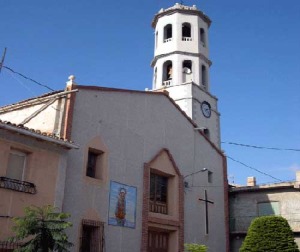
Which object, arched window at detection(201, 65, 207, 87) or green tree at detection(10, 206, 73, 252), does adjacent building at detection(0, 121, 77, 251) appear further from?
arched window at detection(201, 65, 207, 87)

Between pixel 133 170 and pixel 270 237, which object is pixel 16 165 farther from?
pixel 270 237

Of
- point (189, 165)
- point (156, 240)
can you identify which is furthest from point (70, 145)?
point (189, 165)

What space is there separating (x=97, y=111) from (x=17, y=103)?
418 cm

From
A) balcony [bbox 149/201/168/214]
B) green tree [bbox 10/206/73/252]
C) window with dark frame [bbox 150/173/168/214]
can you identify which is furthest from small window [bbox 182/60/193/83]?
green tree [bbox 10/206/73/252]

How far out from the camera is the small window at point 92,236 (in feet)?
61.7

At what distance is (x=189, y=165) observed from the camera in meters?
25.9

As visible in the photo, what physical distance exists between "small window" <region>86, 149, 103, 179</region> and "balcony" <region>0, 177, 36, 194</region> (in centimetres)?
368

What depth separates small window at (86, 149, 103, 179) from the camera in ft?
65.4

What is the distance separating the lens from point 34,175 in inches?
659

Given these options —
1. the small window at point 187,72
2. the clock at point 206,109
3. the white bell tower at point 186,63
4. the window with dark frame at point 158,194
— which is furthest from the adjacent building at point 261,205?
the small window at point 187,72

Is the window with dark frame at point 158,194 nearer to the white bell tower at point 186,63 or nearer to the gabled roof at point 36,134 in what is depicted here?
the gabled roof at point 36,134

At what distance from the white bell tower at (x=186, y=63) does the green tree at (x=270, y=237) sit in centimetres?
1230

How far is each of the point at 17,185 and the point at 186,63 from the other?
22.9 m

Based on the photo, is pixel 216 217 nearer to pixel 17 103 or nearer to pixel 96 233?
pixel 96 233
